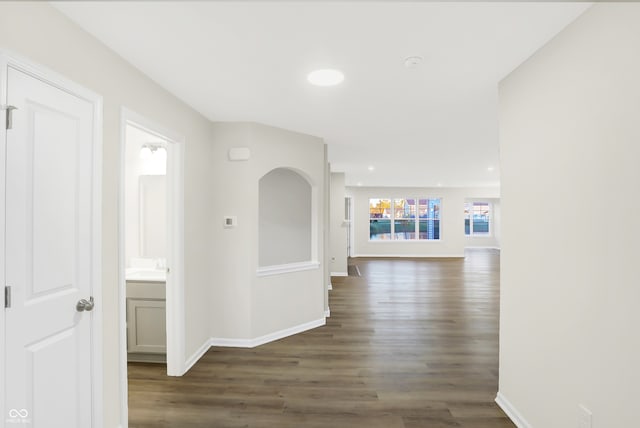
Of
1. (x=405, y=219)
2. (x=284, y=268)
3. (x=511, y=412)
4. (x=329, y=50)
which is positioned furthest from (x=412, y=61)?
(x=405, y=219)

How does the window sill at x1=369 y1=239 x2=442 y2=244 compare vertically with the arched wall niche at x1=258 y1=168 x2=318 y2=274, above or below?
below

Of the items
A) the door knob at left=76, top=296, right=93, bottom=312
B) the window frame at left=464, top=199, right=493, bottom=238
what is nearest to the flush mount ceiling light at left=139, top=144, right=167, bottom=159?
the door knob at left=76, top=296, right=93, bottom=312

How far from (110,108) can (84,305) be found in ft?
3.86

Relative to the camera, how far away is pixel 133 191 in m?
3.58

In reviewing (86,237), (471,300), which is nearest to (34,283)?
(86,237)

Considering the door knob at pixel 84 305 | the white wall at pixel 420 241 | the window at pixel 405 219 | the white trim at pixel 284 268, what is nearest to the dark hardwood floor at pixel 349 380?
the white trim at pixel 284 268

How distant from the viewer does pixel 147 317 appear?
10.1 feet

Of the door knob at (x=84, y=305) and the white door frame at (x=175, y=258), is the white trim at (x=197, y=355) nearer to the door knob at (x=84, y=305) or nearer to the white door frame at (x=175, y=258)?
the white door frame at (x=175, y=258)

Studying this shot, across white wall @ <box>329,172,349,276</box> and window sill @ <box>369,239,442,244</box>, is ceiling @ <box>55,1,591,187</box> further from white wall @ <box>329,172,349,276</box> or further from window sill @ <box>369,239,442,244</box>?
window sill @ <box>369,239,442,244</box>

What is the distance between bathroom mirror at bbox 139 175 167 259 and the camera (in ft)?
11.6

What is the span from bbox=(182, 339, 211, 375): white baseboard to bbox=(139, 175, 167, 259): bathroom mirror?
109cm

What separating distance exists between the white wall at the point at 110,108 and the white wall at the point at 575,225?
104 inches

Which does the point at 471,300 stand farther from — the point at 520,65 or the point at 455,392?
the point at 520,65

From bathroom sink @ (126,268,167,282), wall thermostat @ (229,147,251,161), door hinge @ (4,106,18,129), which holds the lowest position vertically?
bathroom sink @ (126,268,167,282)
